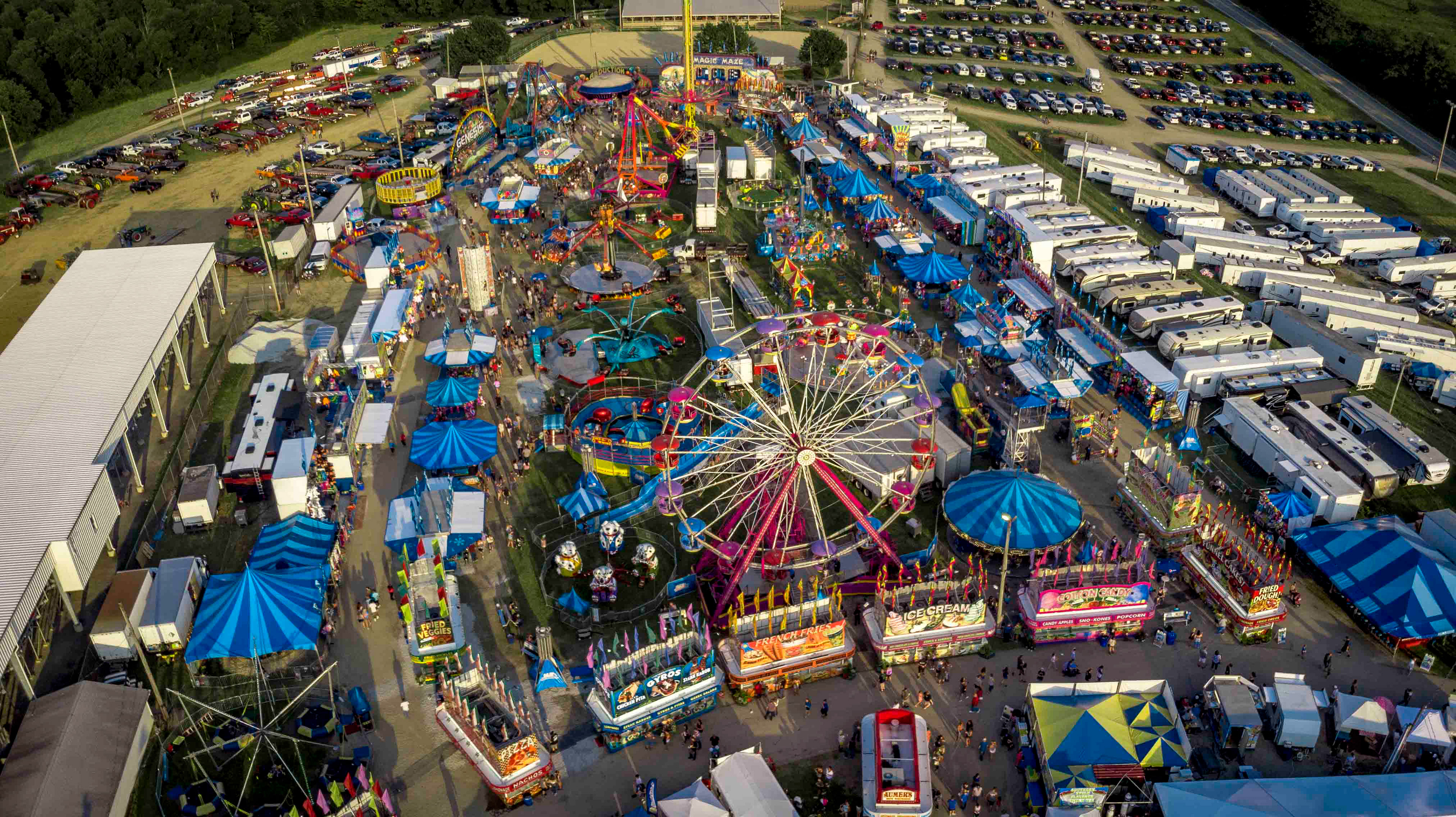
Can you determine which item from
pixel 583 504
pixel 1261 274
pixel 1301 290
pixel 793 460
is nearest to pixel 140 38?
pixel 583 504

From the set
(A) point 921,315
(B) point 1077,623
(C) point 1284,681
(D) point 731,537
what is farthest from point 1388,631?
(A) point 921,315

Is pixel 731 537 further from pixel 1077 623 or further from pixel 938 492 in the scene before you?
pixel 1077 623

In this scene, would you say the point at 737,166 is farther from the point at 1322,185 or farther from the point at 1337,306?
the point at 1322,185

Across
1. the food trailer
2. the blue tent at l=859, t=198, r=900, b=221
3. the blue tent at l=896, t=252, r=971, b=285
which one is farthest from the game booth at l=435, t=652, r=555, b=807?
the blue tent at l=859, t=198, r=900, b=221

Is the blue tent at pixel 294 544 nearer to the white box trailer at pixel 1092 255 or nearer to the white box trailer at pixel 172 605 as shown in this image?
the white box trailer at pixel 172 605

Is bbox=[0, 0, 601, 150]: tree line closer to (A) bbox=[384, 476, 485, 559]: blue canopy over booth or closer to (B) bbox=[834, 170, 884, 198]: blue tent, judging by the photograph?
(B) bbox=[834, 170, 884, 198]: blue tent
